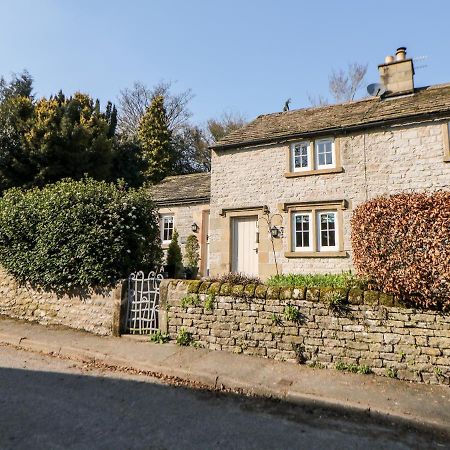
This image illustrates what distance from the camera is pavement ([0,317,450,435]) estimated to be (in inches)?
176

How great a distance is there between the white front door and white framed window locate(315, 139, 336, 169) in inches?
122

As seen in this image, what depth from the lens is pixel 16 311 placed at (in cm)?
946

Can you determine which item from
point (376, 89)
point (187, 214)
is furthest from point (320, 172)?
point (187, 214)

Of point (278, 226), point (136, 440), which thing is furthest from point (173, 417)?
point (278, 226)

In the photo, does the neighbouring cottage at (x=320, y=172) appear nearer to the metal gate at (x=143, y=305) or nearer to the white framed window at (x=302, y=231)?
the white framed window at (x=302, y=231)

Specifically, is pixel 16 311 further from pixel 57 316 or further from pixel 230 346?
pixel 230 346

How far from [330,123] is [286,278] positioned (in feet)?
19.7

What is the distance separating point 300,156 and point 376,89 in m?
4.48

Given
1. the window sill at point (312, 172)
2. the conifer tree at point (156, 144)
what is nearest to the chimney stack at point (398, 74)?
the window sill at point (312, 172)

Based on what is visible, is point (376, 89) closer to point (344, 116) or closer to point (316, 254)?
point (344, 116)

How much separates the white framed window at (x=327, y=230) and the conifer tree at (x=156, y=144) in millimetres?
21222

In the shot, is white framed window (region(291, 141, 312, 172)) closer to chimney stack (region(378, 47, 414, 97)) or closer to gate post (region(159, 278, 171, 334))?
chimney stack (region(378, 47, 414, 97))

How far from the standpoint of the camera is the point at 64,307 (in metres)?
8.64

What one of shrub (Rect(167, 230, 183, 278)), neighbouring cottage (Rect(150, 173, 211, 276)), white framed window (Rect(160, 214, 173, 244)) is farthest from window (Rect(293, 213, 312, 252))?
white framed window (Rect(160, 214, 173, 244))
